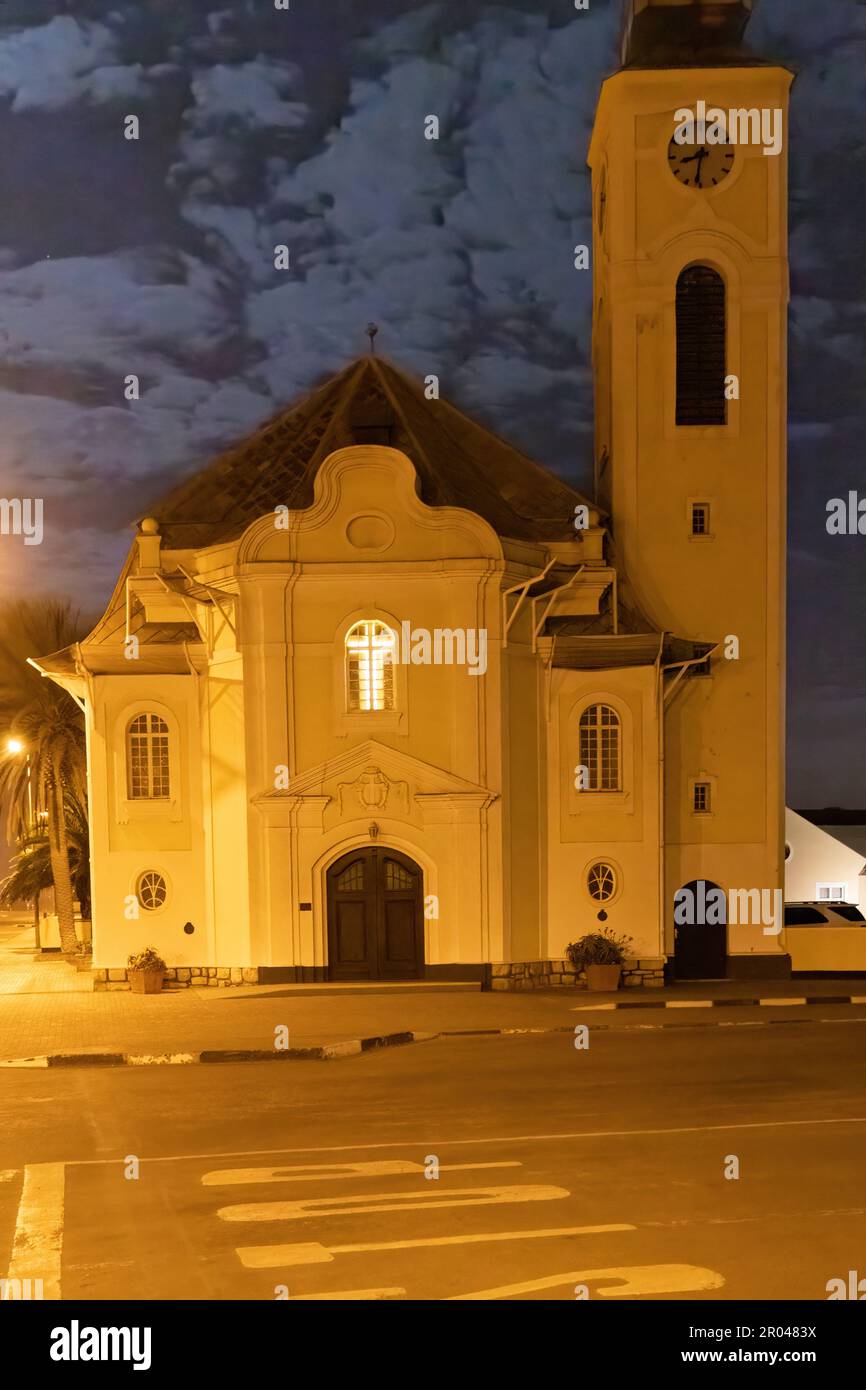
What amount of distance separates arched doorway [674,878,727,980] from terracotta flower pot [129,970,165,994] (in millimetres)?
10765

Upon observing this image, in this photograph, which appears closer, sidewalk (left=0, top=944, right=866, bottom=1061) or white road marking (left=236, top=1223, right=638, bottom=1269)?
white road marking (left=236, top=1223, right=638, bottom=1269)

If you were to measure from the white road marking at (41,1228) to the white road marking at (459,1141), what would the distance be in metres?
0.46

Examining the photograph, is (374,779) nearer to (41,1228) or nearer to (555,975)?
(555,975)

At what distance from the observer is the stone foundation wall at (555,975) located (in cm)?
2642

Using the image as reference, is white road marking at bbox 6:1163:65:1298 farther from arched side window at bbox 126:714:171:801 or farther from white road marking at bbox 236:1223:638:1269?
arched side window at bbox 126:714:171:801

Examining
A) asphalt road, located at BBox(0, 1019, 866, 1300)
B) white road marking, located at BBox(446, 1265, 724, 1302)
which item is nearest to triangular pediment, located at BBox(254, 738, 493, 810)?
asphalt road, located at BBox(0, 1019, 866, 1300)

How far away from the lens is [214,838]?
27.2 metres

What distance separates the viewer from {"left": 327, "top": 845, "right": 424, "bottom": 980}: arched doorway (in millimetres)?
26422

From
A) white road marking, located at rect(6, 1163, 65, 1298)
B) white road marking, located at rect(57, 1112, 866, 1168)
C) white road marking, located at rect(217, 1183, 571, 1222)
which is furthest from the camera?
white road marking, located at rect(57, 1112, 866, 1168)

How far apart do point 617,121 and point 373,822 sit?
52.1 feet

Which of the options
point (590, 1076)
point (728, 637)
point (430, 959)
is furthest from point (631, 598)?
point (590, 1076)

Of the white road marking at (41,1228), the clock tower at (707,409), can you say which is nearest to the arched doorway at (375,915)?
the clock tower at (707,409)

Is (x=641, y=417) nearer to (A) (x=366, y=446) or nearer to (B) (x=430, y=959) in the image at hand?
(A) (x=366, y=446)

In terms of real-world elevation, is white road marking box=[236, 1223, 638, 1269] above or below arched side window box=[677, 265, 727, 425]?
below
